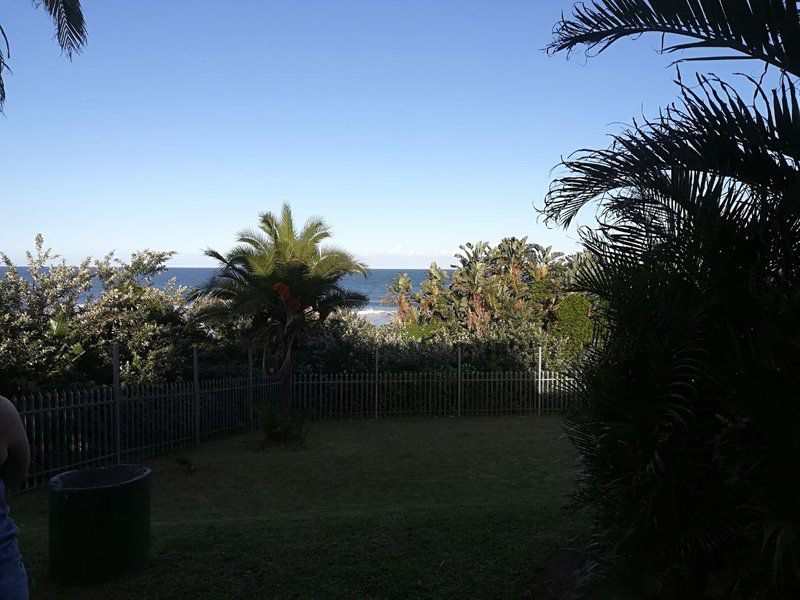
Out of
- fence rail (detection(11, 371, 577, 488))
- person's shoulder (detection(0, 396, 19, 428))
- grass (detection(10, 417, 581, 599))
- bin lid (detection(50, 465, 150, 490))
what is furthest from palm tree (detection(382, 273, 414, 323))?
person's shoulder (detection(0, 396, 19, 428))

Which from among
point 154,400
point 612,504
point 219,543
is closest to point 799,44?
point 612,504

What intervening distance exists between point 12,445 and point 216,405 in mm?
11501

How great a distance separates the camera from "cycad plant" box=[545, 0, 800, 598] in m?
3.15

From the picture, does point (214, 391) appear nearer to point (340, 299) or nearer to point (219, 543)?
point (340, 299)

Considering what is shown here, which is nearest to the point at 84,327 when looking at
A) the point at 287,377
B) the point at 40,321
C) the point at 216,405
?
the point at 40,321

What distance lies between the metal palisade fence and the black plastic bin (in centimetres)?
347

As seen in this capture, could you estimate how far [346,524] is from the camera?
6273 mm

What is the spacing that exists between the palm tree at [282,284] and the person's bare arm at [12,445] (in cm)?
1183

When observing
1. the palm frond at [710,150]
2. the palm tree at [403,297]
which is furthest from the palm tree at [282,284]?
the palm frond at [710,150]

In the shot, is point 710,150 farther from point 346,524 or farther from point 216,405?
point 216,405

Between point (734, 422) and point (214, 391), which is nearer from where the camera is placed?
point (734, 422)

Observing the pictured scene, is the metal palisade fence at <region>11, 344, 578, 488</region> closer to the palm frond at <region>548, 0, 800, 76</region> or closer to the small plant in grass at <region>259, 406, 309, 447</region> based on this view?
the small plant in grass at <region>259, 406, 309, 447</region>

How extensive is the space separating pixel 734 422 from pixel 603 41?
95.9 inches

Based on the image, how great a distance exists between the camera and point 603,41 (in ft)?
13.7
